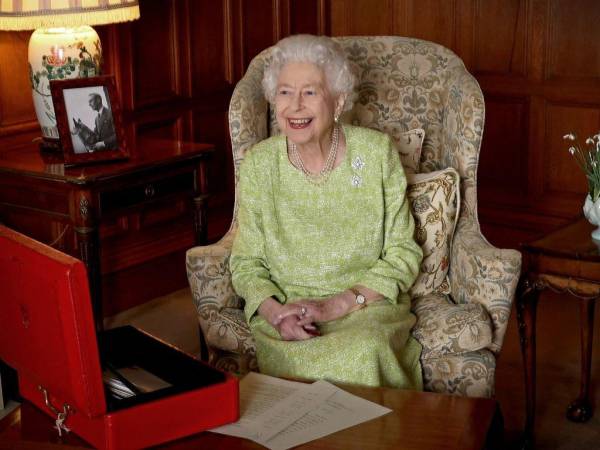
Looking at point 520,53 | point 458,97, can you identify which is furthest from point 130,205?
point 520,53

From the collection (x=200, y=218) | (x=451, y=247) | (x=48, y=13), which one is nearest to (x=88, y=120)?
(x=48, y=13)

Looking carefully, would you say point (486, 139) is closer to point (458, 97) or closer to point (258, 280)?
point (458, 97)

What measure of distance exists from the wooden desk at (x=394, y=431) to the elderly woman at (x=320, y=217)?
0.51 m

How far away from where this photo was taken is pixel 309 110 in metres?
2.49

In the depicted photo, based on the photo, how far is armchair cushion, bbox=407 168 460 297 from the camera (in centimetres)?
267

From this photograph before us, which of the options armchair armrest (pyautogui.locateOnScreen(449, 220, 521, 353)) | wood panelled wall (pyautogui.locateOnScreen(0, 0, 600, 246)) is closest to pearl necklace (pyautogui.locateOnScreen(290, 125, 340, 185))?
armchair armrest (pyautogui.locateOnScreen(449, 220, 521, 353))

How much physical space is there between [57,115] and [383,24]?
2.23 meters

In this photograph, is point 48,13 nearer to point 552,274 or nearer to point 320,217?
point 320,217

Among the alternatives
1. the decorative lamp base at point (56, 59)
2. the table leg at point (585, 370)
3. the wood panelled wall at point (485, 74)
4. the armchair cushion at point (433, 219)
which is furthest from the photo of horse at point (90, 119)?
the table leg at point (585, 370)

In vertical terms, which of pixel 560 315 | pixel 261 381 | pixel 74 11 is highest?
pixel 74 11

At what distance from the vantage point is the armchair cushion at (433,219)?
2.67 m

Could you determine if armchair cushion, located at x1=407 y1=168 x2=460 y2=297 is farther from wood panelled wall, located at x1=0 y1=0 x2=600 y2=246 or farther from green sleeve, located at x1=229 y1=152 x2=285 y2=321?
wood panelled wall, located at x1=0 y1=0 x2=600 y2=246

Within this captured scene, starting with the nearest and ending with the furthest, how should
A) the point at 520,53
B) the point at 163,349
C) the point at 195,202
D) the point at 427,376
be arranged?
1. the point at 163,349
2. the point at 427,376
3. the point at 195,202
4. the point at 520,53

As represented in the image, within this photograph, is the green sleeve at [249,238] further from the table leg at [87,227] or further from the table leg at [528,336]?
the table leg at [528,336]
